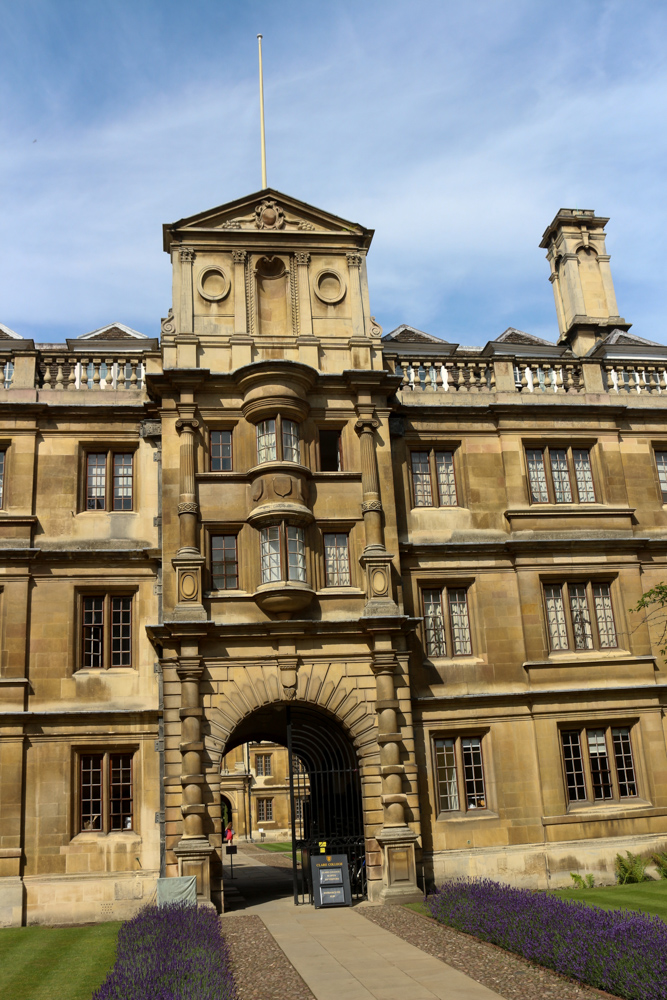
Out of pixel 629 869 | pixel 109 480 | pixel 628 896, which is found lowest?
pixel 628 896

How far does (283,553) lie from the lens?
22266 mm

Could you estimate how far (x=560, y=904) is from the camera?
15336mm

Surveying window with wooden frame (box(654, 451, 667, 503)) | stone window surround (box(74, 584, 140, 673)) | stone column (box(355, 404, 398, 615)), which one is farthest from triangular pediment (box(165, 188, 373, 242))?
window with wooden frame (box(654, 451, 667, 503))

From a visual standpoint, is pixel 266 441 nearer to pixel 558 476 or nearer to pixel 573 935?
pixel 558 476

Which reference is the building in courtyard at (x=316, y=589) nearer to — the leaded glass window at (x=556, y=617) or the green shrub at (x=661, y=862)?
the leaded glass window at (x=556, y=617)

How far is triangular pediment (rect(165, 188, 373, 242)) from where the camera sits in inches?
994

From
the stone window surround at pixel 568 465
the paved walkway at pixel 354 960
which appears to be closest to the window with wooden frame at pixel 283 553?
the stone window surround at pixel 568 465

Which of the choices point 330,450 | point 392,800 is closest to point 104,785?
point 392,800

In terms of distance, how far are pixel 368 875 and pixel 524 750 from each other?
5454 millimetres

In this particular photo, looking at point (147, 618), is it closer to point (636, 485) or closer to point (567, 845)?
point (567, 845)

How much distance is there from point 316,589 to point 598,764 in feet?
29.6

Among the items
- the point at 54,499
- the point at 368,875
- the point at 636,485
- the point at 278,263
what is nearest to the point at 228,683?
the point at 368,875

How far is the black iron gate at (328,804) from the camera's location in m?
21.8

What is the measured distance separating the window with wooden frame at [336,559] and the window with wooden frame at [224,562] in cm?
231
